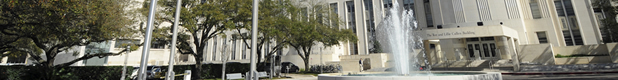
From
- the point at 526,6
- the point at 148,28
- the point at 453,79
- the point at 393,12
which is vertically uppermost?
the point at 526,6

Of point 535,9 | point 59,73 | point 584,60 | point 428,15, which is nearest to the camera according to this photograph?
point 59,73

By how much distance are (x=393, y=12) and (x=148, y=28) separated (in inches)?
433

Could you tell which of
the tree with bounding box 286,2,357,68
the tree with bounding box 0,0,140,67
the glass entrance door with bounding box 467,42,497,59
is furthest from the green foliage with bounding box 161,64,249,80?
the glass entrance door with bounding box 467,42,497,59

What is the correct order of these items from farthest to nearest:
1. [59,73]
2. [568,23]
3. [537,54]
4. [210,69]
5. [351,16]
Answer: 1. [351,16]
2. [568,23]
3. [537,54]
4. [210,69]
5. [59,73]

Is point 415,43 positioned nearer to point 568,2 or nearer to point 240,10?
point 568,2

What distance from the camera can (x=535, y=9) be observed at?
27.5 m

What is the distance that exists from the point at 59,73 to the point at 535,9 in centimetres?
3680

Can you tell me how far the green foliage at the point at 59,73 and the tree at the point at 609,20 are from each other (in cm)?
2600

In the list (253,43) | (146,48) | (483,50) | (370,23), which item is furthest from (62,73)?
(483,50)

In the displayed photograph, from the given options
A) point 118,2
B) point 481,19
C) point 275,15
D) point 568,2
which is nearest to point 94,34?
point 118,2

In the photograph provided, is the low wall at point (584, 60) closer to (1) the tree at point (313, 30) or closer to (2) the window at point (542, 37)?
(2) the window at point (542, 37)

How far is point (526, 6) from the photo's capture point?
27641 mm

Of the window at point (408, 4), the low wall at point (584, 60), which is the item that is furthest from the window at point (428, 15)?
the low wall at point (584, 60)

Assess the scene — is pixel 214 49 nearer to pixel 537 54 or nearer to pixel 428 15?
pixel 428 15
